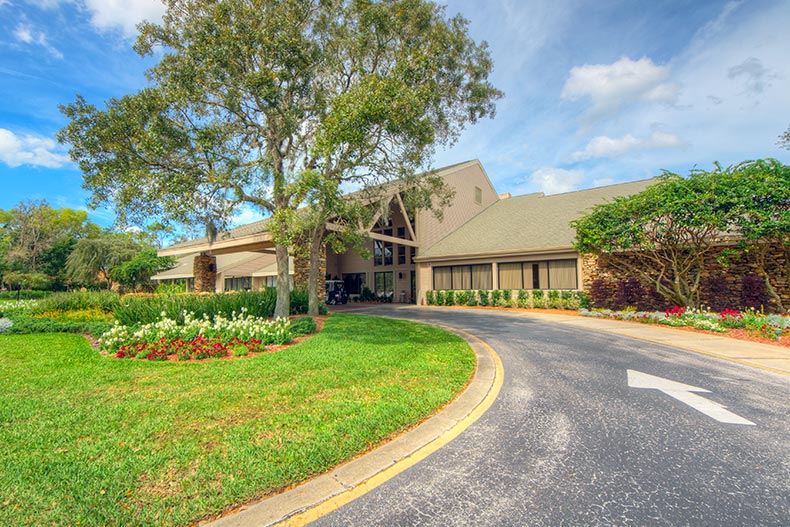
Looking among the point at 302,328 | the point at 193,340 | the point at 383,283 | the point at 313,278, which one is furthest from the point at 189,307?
the point at 383,283

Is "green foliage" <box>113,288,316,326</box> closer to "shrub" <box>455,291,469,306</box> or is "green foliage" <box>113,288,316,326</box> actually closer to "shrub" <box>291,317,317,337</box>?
"shrub" <box>291,317,317,337</box>

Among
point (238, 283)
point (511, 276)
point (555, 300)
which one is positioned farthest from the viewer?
point (238, 283)

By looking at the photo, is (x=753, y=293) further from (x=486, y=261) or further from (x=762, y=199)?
(x=486, y=261)

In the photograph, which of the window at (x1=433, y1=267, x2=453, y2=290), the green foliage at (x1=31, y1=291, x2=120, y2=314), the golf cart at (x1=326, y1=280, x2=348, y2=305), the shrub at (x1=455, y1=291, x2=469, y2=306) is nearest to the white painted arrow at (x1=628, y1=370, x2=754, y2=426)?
the shrub at (x1=455, y1=291, x2=469, y2=306)

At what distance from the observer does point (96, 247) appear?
32688 mm

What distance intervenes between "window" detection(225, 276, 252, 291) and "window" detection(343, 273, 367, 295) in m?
8.49

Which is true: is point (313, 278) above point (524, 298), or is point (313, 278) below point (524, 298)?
above

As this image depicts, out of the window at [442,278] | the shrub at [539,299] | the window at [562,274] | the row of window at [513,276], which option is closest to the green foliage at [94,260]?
the window at [442,278]

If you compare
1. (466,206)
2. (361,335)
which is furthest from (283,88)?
(466,206)

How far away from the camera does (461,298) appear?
21047 millimetres

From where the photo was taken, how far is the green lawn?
275 cm

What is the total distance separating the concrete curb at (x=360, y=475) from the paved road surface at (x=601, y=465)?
12 cm

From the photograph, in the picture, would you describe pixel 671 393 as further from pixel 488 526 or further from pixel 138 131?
pixel 138 131

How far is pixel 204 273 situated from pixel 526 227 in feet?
62.7
